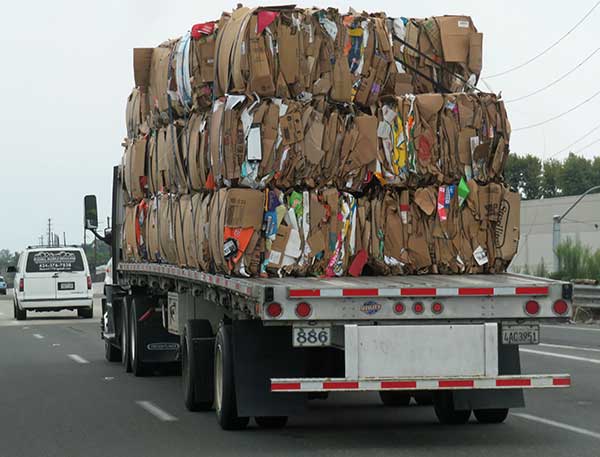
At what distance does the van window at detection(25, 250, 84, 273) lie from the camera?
37938 mm

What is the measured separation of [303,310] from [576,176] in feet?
389

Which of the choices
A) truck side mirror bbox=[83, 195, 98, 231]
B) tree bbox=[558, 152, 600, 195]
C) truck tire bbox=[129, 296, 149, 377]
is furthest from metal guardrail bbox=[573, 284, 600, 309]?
tree bbox=[558, 152, 600, 195]

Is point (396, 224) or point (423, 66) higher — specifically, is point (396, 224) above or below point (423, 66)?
below

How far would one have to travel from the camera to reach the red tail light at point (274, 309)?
10.5 metres

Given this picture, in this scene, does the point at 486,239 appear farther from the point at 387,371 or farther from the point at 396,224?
the point at 387,371

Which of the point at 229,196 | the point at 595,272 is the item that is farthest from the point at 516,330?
the point at 595,272

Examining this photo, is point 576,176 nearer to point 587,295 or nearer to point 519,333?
point 587,295

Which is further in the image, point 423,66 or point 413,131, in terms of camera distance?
point 423,66

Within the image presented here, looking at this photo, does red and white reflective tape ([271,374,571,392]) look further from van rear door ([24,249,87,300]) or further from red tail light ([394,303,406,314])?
van rear door ([24,249,87,300])

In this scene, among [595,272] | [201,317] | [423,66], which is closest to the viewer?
[423,66]

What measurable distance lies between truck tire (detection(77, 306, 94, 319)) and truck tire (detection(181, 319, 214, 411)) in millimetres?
26373

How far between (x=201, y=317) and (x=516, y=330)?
4.20 m

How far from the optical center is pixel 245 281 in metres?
11.0

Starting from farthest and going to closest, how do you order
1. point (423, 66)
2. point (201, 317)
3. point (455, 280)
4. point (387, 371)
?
point (201, 317) → point (423, 66) → point (455, 280) → point (387, 371)
